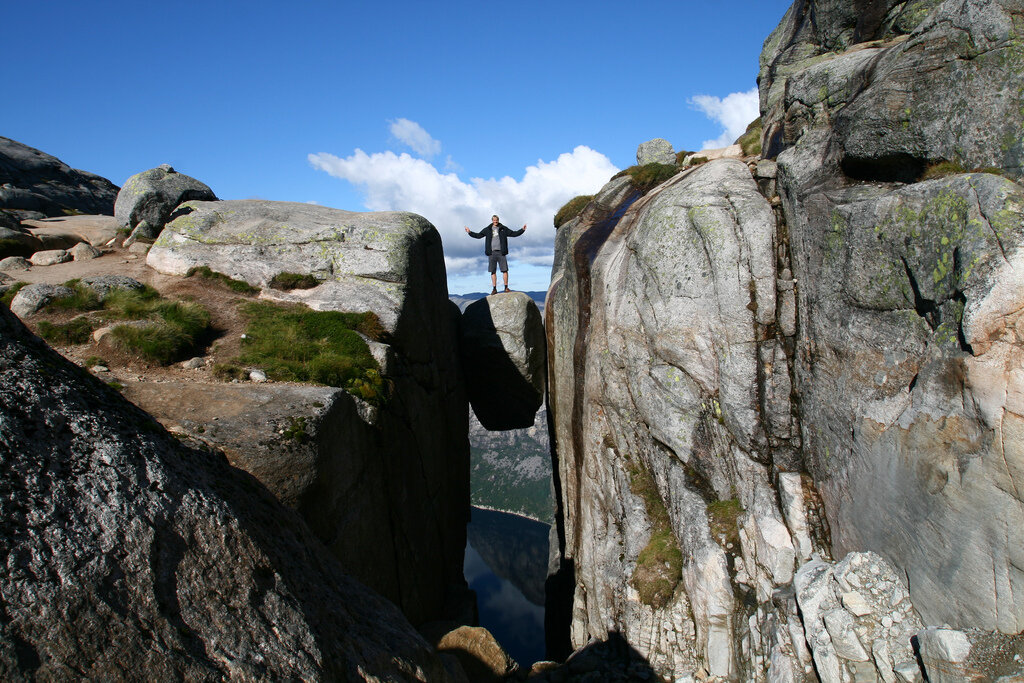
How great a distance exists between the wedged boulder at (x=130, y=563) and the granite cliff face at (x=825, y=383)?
10.4m

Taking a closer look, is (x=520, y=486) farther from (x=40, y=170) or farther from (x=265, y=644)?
(x=265, y=644)

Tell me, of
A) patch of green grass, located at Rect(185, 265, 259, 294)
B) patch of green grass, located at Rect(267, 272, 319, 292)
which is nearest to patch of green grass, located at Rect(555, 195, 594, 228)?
patch of green grass, located at Rect(267, 272, 319, 292)

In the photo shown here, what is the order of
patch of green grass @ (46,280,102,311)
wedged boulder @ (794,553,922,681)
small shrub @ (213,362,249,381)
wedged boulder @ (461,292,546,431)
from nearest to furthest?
wedged boulder @ (794,553,922,681) → small shrub @ (213,362,249,381) → patch of green grass @ (46,280,102,311) → wedged boulder @ (461,292,546,431)

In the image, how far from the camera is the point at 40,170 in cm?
5356

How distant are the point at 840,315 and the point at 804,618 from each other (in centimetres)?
743

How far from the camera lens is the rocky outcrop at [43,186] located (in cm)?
4825

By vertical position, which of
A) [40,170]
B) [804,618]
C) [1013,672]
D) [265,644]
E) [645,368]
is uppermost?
[40,170]

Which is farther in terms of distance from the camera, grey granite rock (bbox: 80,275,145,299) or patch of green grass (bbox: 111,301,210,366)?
grey granite rock (bbox: 80,275,145,299)

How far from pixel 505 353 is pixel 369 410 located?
1384 centimetres

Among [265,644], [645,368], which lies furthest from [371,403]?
[265,644]

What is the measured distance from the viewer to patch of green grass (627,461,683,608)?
1711 centimetres

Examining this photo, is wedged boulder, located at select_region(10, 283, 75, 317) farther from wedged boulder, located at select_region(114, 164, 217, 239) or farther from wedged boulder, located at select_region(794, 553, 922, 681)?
wedged boulder, located at select_region(794, 553, 922, 681)

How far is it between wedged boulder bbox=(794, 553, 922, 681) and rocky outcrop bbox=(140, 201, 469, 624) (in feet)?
35.7

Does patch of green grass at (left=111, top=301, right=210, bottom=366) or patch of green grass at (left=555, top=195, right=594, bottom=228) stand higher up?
patch of green grass at (left=555, top=195, right=594, bottom=228)
